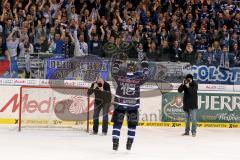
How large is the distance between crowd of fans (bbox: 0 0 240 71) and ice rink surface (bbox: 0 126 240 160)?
265 cm

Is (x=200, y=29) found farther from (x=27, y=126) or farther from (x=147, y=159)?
(x=147, y=159)

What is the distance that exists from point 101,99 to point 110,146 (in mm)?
2698

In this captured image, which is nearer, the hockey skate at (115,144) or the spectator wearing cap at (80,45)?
the hockey skate at (115,144)

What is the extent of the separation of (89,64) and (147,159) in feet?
19.6

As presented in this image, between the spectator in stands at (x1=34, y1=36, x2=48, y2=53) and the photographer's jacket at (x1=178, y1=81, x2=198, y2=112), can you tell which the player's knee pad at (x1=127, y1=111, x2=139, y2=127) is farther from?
the spectator in stands at (x1=34, y1=36, x2=48, y2=53)

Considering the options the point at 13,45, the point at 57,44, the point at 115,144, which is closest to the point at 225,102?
the point at 57,44

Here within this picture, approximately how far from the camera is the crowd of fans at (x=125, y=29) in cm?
1728

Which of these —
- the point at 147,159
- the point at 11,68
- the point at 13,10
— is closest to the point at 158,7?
the point at 13,10

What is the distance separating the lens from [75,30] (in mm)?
18250

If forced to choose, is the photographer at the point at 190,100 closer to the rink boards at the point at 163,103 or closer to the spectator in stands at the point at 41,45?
the rink boards at the point at 163,103

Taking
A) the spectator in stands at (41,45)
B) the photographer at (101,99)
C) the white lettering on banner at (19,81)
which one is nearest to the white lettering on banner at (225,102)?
the photographer at (101,99)

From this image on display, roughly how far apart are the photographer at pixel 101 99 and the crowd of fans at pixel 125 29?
1.85 metres

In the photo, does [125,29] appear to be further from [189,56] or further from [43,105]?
[43,105]

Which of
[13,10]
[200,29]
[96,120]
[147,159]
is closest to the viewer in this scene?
[147,159]
